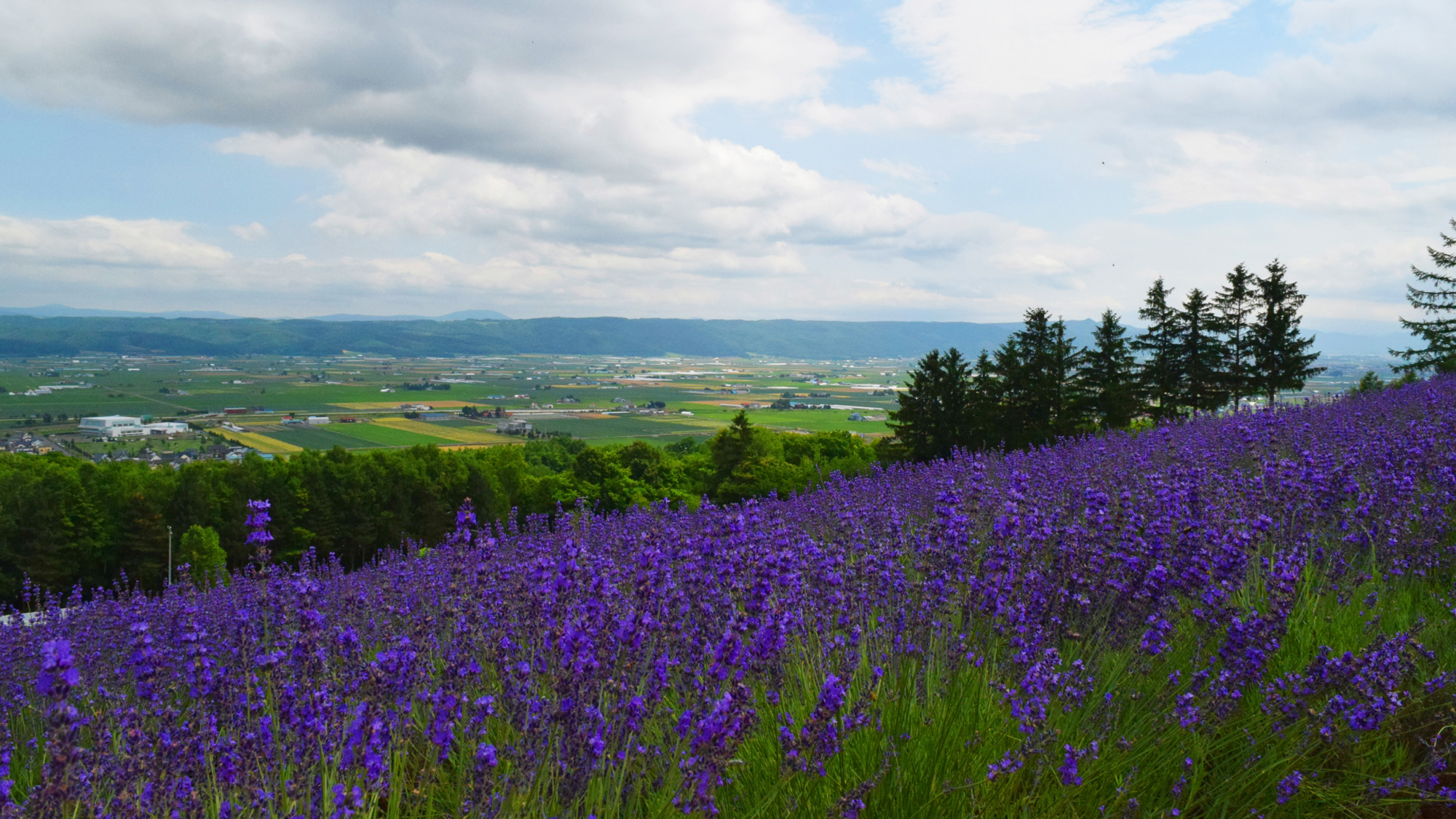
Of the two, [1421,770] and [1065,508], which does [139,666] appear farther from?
[1065,508]

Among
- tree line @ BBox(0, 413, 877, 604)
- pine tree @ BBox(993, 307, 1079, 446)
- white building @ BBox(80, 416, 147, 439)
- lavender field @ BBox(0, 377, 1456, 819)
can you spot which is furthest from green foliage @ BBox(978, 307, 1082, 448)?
white building @ BBox(80, 416, 147, 439)

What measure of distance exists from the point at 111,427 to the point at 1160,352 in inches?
4290

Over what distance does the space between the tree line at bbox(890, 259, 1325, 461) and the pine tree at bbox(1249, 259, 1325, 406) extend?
0.05m

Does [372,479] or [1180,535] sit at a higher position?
[1180,535]

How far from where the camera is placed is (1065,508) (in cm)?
543

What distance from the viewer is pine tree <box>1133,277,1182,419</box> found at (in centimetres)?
3959

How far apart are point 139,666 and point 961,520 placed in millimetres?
3210

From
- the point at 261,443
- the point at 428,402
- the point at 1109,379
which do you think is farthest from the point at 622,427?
the point at 1109,379

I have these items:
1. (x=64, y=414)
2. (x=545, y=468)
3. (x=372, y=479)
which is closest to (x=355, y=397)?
(x=64, y=414)

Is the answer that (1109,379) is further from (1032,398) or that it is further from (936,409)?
(936,409)

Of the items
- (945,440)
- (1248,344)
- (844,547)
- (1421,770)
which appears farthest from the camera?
(1248,344)

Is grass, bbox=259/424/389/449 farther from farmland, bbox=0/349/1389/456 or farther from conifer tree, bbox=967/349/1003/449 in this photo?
conifer tree, bbox=967/349/1003/449

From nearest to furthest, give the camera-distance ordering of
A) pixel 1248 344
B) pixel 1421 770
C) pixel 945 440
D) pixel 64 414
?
1. pixel 1421 770
2. pixel 945 440
3. pixel 1248 344
4. pixel 64 414

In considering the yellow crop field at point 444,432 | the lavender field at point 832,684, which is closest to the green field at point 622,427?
the yellow crop field at point 444,432
